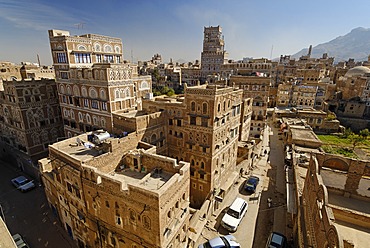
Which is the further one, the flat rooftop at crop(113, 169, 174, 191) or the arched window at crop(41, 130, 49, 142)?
the arched window at crop(41, 130, 49, 142)

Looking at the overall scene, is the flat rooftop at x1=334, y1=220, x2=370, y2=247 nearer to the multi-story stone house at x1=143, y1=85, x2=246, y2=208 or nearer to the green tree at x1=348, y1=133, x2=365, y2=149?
the multi-story stone house at x1=143, y1=85, x2=246, y2=208

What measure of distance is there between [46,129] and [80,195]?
1305 inches

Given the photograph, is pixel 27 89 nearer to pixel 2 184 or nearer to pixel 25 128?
pixel 25 128

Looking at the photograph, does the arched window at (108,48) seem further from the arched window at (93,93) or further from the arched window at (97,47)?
the arched window at (93,93)

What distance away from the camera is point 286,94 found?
81.4m

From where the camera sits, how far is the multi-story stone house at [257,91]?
176 feet

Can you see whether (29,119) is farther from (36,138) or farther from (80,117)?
(80,117)

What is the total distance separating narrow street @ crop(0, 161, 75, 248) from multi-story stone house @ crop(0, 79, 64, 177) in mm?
5522

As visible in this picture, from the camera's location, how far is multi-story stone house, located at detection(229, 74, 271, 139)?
53.7m

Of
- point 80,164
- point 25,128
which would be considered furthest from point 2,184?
point 80,164

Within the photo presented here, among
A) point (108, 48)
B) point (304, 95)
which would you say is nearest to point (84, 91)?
point (108, 48)

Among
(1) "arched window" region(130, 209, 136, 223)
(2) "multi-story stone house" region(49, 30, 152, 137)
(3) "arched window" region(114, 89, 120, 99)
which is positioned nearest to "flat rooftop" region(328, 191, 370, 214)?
(1) "arched window" region(130, 209, 136, 223)

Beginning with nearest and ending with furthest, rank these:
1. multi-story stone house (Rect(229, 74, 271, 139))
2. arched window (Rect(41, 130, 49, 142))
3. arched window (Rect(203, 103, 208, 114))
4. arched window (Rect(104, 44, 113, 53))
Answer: arched window (Rect(203, 103, 208, 114)) < arched window (Rect(104, 44, 113, 53)) < arched window (Rect(41, 130, 49, 142)) < multi-story stone house (Rect(229, 74, 271, 139))

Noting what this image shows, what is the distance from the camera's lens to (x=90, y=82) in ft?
116
